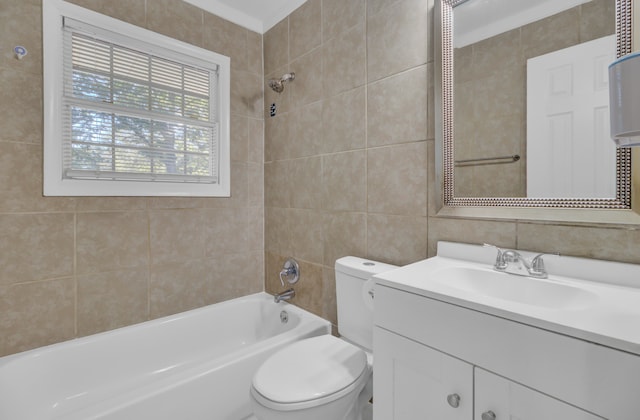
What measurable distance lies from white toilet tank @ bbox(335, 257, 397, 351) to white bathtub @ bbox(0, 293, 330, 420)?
294 mm

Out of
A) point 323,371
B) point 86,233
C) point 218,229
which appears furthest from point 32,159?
point 323,371

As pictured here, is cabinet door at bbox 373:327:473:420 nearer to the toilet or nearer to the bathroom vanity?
the bathroom vanity

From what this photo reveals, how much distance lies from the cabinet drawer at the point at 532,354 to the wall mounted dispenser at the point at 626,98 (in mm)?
513

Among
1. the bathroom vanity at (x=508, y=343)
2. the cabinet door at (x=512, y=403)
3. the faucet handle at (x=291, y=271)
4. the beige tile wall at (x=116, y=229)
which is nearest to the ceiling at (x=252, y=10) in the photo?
the beige tile wall at (x=116, y=229)

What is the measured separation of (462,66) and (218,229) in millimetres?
1750

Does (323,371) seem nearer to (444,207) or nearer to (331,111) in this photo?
(444,207)

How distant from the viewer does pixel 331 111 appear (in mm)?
1759

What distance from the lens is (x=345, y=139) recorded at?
1677mm

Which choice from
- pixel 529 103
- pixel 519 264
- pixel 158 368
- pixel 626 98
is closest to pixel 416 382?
pixel 519 264

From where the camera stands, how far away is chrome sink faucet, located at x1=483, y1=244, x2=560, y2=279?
97cm

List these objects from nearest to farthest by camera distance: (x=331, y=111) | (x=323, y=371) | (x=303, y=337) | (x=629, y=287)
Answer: (x=629, y=287) < (x=323, y=371) < (x=303, y=337) < (x=331, y=111)

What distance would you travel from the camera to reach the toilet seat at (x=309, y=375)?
1.04 m

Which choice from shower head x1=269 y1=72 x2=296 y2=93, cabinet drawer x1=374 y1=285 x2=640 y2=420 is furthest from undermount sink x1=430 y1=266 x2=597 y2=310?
shower head x1=269 y1=72 x2=296 y2=93

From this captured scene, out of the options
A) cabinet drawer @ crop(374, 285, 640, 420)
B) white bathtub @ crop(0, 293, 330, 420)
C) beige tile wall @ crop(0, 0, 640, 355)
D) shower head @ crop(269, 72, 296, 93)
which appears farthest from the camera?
shower head @ crop(269, 72, 296, 93)
